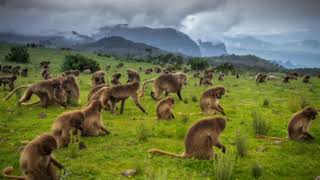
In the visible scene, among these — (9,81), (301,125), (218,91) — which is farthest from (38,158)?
(9,81)

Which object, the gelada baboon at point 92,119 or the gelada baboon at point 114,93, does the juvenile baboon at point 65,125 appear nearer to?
the gelada baboon at point 92,119

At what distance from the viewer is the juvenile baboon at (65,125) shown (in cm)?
1569

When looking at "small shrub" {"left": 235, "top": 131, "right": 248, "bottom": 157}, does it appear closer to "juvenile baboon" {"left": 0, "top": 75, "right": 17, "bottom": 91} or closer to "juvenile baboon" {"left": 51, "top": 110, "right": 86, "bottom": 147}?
"juvenile baboon" {"left": 51, "top": 110, "right": 86, "bottom": 147}

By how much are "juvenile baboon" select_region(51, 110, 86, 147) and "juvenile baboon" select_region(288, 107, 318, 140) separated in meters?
8.42

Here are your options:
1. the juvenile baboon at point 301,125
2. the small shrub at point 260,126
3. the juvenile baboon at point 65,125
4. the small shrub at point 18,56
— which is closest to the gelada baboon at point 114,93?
the juvenile baboon at point 65,125

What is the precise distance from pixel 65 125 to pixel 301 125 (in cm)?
938

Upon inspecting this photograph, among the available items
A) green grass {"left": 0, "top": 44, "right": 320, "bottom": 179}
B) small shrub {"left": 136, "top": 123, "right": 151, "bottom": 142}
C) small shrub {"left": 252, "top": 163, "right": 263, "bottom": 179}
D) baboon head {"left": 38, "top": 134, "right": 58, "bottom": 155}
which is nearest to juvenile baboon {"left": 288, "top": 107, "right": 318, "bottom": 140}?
green grass {"left": 0, "top": 44, "right": 320, "bottom": 179}

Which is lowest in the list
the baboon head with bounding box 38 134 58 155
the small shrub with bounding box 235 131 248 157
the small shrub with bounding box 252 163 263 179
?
the small shrub with bounding box 252 163 263 179

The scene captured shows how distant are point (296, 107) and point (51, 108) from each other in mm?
15032

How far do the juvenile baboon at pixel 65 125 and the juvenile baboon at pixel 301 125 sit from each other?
27.6 feet

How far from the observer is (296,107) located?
90.3 ft

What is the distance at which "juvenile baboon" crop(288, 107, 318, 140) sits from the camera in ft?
58.1

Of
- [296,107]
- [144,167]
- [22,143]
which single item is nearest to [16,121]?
[22,143]

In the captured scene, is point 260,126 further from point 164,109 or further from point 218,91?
point 164,109
